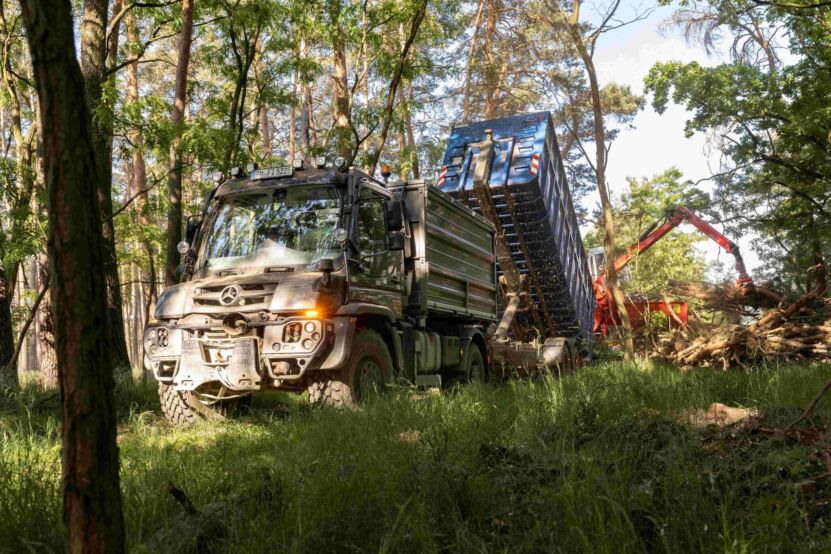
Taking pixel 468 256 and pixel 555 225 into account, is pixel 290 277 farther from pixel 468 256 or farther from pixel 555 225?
pixel 555 225

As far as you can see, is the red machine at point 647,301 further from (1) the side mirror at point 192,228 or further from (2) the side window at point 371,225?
(1) the side mirror at point 192,228

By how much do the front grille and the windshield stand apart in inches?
17.4

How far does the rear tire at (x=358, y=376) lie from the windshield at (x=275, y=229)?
1.05 metres

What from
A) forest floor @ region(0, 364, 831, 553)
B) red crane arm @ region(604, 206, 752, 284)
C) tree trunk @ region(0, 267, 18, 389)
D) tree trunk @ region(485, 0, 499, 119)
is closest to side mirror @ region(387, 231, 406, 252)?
forest floor @ region(0, 364, 831, 553)

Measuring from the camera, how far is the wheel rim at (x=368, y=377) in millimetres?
6527

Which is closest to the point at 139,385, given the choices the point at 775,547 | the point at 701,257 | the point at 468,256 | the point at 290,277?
the point at 290,277

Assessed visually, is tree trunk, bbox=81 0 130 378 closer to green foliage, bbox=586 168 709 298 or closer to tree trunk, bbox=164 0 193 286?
tree trunk, bbox=164 0 193 286

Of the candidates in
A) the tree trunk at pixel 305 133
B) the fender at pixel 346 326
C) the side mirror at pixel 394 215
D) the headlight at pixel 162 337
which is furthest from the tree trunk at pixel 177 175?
the fender at pixel 346 326

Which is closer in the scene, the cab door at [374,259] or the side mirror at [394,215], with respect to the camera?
the cab door at [374,259]

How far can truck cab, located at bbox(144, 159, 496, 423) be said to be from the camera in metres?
6.08

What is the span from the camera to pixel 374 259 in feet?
23.8

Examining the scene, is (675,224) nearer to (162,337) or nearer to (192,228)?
(192,228)

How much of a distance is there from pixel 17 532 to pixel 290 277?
3.83 meters

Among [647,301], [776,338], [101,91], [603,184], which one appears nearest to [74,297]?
[101,91]
